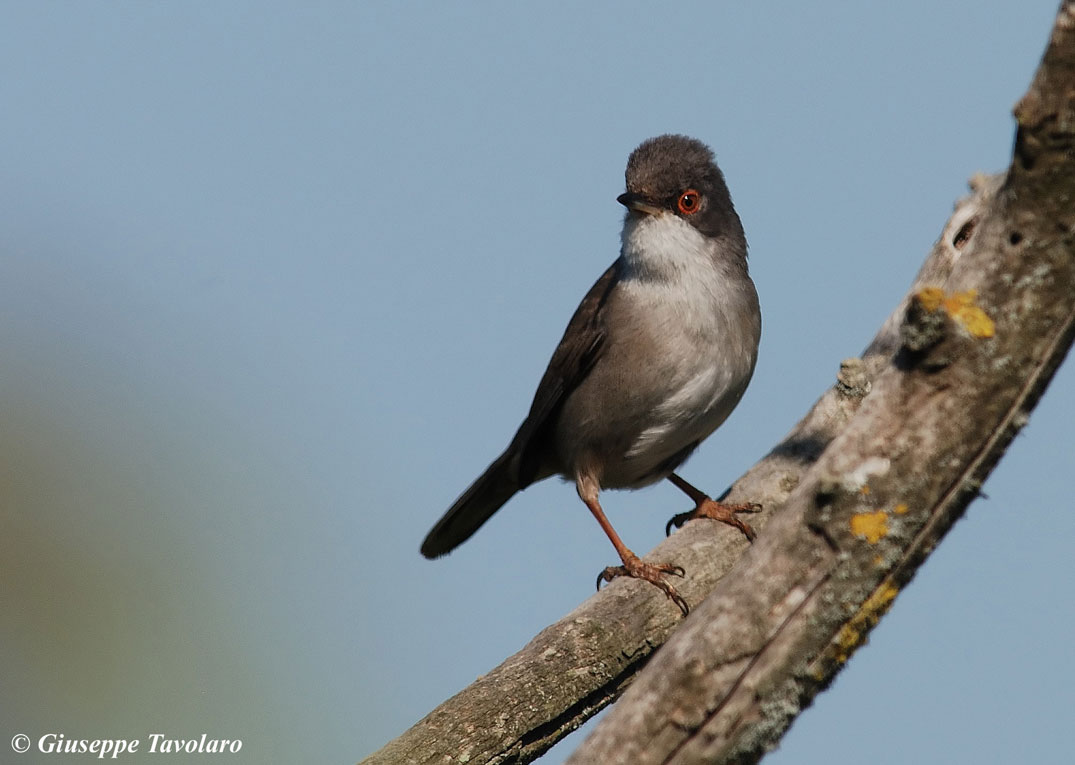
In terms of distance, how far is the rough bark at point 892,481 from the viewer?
108 inches

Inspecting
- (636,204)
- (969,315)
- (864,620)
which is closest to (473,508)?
(636,204)

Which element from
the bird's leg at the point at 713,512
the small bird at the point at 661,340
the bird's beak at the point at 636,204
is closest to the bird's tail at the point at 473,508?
the small bird at the point at 661,340

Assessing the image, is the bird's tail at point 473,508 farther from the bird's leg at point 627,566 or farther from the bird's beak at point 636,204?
the bird's beak at point 636,204

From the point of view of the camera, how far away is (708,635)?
3076 millimetres

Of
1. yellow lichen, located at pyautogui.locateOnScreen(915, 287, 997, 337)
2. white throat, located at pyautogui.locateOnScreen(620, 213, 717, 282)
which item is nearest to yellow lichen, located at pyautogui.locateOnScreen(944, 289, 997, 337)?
yellow lichen, located at pyautogui.locateOnScreen(915, 287, 997, 337)

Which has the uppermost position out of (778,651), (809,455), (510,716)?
(809,455)

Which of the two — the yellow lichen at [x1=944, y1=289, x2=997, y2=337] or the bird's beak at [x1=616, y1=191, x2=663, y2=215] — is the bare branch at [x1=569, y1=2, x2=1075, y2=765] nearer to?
the yellow lichen at [x1=944, y1=289, x2=997, y2=337]

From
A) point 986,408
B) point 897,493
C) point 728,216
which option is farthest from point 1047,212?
point 728,216

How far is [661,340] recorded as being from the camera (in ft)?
21.5

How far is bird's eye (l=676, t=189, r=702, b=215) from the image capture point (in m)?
6.68

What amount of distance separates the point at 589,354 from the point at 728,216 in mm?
1187

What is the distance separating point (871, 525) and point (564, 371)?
4243mm

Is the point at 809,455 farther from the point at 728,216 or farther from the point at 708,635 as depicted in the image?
the point at 708,635

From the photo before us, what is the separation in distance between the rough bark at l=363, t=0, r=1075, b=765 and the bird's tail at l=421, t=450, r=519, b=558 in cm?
436
